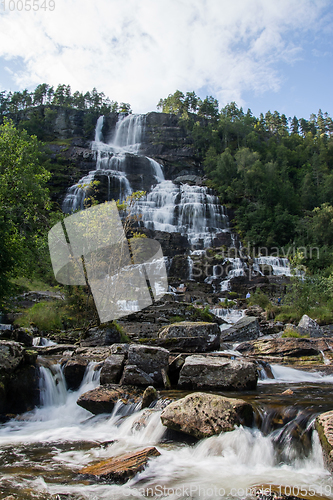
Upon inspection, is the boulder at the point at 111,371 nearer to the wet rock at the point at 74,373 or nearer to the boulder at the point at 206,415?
the wet rock at the point at 74,373

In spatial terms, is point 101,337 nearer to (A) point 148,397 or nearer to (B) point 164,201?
(A) point 148,397

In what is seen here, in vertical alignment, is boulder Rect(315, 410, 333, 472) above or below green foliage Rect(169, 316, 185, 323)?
below

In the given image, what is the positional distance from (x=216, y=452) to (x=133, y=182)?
160 ft

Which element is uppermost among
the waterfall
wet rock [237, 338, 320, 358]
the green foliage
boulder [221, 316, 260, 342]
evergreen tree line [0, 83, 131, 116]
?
evergreen tree line [0, 83, 131, 116]

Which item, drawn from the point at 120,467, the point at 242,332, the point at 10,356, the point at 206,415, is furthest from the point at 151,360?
the point at 242,332

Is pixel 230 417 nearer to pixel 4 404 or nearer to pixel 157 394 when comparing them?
pixel 157 394

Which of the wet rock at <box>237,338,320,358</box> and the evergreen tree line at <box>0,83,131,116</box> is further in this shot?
the evergreen tree line at <box>0,83,131,116</box>

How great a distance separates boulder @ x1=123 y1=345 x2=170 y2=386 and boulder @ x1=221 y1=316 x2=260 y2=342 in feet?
25.2

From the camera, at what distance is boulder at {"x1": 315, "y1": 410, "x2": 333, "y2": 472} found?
4.82 m

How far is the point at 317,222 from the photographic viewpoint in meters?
48.5

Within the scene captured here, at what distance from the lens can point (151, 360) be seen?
8945mm

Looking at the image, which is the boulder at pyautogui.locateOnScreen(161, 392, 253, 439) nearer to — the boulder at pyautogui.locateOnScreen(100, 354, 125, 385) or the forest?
the boulder at pyautogui.locateOnScreen(100, 354, 125, 385)
